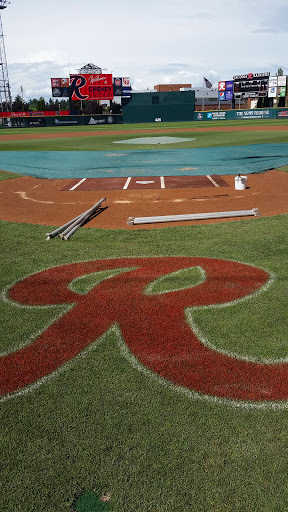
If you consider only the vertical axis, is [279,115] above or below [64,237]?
above

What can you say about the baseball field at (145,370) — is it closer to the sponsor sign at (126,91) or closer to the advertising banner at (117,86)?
the sponsor sign at (126,91)

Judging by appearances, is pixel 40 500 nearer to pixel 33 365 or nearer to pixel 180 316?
pixel 33 365

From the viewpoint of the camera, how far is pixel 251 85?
77438 millimetres

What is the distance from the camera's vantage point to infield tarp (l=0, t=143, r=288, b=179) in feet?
65.9

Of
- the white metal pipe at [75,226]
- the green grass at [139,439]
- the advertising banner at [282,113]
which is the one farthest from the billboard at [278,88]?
the green grass at [139,439]

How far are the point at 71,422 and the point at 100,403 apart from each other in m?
0.39

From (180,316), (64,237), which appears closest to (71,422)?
(180,316)

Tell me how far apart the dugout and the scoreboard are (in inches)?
419

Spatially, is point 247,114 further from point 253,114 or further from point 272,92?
point 272,92

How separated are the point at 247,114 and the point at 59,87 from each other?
1655 inches

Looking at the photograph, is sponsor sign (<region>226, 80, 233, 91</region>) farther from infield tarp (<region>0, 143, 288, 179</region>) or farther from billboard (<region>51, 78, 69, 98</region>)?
infield tarp (<region>0, 143, 288, 179</region>)

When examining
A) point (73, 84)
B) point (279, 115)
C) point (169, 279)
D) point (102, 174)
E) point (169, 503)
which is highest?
point (73, 84)

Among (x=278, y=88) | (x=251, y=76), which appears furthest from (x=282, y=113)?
(x=251, y=76)

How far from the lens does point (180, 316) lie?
247 inches
